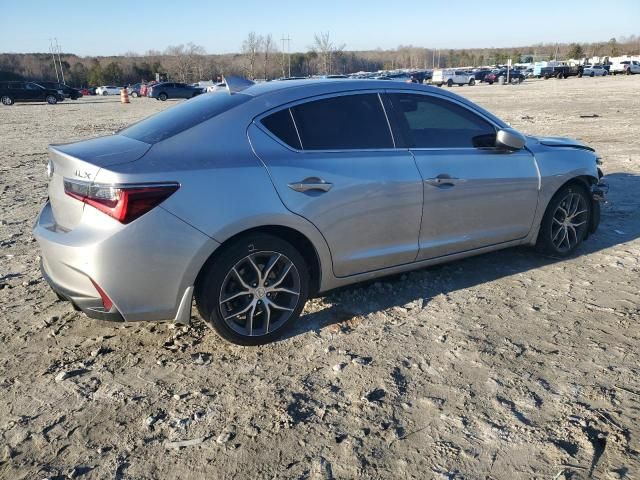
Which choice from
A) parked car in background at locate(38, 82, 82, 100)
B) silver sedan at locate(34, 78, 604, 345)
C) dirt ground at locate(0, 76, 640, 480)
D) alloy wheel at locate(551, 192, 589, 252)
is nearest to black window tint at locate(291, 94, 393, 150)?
silver sedan at locate(34, 78, 604, 345)

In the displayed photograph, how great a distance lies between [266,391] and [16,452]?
1.28 meters

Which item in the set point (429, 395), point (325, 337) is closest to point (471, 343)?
point (429, 395)

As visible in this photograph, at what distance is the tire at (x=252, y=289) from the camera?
3.33 meters

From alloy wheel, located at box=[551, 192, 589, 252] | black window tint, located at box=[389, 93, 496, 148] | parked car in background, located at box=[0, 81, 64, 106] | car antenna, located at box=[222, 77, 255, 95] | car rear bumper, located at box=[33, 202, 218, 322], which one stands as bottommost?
parked car in background, located at box=[0, 81, 64, 106]

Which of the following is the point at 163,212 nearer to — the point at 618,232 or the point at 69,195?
the point at 69,195

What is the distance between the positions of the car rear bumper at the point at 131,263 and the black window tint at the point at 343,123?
107 cm

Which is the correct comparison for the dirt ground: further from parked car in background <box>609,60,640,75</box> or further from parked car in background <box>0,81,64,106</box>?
parked car in background <box>609,60,640,75</box>

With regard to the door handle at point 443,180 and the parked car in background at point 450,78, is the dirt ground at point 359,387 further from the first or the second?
the parked car in background at point 450,78

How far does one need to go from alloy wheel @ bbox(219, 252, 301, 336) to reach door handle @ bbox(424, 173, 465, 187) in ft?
4.15

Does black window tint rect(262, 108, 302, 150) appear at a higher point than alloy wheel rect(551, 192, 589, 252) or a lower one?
higher

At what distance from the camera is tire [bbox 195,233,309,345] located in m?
3.33

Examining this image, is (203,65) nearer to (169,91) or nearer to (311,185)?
(169,91)

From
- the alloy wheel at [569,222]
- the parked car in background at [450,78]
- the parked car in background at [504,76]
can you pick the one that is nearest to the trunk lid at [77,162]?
the alloy wheel at [569,222]

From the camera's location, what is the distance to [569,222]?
5113mm
